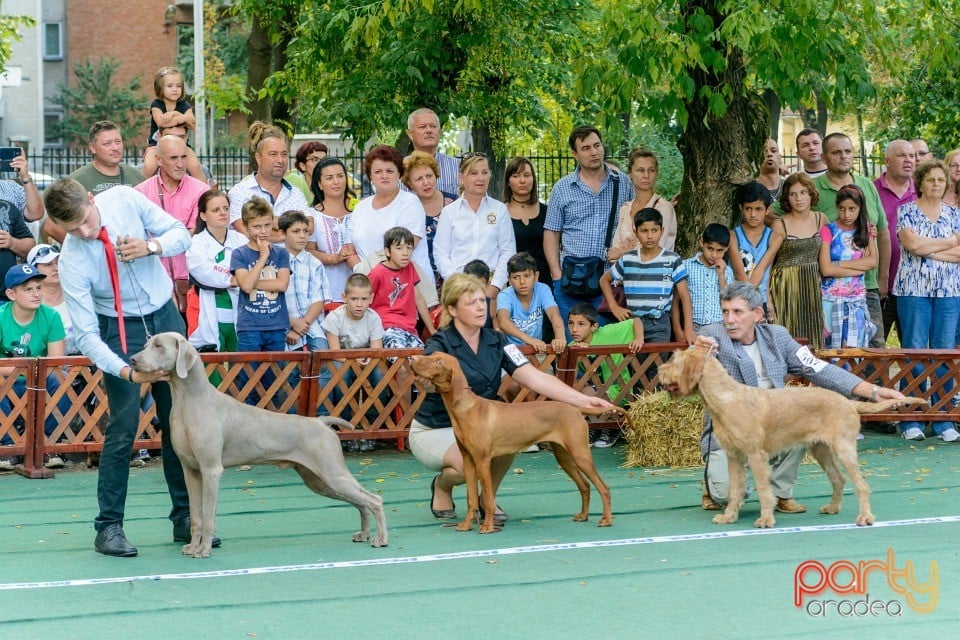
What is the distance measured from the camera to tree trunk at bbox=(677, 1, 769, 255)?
11.2 metres

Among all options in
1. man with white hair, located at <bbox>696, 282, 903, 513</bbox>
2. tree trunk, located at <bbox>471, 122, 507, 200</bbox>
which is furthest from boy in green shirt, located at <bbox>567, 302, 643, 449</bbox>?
tree trunk, located at <bbox>471, 122, 507, 200</bbox>

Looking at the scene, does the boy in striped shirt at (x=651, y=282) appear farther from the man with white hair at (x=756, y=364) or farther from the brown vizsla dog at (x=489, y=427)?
the brown vizsla dog at (x=489, y=427)

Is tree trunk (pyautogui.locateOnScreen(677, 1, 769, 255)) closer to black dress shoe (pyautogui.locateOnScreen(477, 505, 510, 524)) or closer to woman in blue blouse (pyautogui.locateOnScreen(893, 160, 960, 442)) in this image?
woman in blue blouse (pyautogui.locateOnScreen(893, 160, 960, 442))

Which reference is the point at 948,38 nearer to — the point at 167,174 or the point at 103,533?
the point at 167,174

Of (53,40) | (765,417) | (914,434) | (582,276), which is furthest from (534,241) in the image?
(53,40)

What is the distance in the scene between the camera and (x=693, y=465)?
9359mm

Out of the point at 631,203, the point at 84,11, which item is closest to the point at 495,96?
the point at 631,203

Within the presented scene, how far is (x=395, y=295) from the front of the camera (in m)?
10.1

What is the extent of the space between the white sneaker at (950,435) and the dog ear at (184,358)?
6.38 m

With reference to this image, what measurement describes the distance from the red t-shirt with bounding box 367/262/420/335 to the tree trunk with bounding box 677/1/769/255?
2.68 meters

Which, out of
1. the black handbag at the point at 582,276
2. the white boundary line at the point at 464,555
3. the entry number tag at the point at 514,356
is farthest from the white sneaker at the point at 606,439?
the white boundary line at the point at 464,555

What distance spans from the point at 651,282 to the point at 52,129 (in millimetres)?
37990

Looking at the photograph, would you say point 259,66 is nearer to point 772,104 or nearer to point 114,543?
point 772,104

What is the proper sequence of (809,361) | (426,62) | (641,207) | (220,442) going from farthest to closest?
Result: (426,62), (641,207), (809,361), (220,442)
